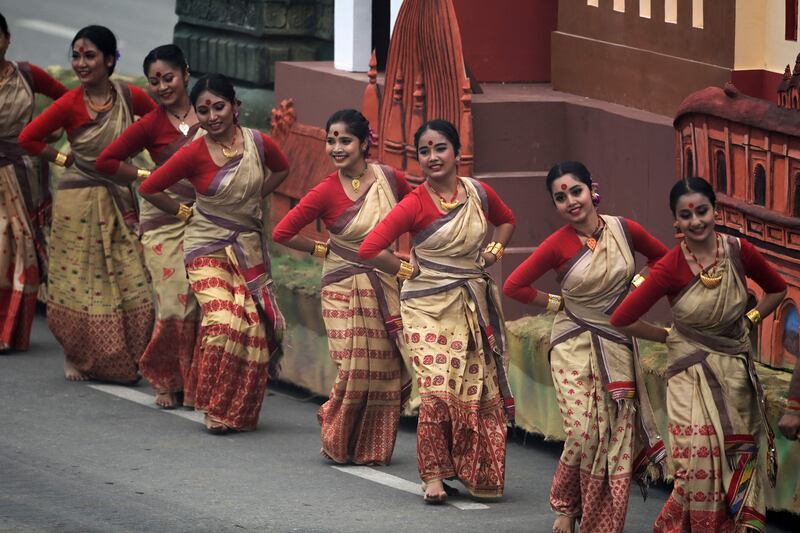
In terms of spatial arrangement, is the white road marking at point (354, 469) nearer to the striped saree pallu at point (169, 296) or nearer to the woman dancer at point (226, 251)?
the striped saree pallu at point (169, 296)

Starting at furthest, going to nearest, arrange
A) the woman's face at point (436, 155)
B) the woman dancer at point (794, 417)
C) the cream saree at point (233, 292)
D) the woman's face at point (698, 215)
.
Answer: the cream saree at point (233, 292) → the woman's face at point (436, 155) → the woman's face at point (698, 215) → the woman dancer at point (794, 417)

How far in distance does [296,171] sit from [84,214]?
177cm

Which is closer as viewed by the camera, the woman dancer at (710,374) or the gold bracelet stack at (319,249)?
the woman dancer at (710,374)

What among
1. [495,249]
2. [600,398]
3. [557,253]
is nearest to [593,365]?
[600,398]

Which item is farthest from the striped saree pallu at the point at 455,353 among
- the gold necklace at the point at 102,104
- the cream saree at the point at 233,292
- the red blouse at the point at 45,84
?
the red blouse at the point at 45,84

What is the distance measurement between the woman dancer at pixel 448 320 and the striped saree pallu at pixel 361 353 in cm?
66

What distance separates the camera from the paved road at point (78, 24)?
87.8 feet

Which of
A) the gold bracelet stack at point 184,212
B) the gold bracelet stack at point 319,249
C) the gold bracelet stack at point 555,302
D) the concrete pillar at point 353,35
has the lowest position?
the gold bracelet stack at point 555,302

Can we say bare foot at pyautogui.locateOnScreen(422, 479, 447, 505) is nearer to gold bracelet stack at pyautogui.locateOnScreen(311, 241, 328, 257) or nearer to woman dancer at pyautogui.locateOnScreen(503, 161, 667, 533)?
woman dancer at pyautogui.locateOnScreen(503, 161, 667, 533)

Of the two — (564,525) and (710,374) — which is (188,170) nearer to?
(564,525)

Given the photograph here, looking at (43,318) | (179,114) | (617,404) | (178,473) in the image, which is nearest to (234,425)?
(178,473)

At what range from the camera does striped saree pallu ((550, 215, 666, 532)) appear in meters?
8.79

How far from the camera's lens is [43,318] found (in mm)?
14445

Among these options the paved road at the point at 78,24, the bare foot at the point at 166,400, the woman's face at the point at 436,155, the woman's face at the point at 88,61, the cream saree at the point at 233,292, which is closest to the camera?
the woman's face at the point at 436,155
